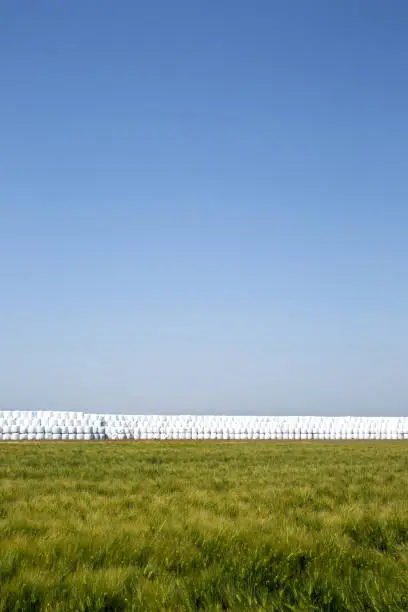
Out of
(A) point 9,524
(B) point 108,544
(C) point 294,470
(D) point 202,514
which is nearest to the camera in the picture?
(B) point 108,544

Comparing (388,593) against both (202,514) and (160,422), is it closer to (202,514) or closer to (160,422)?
(202,514)

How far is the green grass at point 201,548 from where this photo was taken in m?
4.52

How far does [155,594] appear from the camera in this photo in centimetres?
453

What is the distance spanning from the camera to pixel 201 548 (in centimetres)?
615

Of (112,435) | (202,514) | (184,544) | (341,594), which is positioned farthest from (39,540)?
(112,435)

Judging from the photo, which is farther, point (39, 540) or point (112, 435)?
point (112, 435)

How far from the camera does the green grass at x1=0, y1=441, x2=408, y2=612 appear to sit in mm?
4516

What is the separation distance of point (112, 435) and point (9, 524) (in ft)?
120

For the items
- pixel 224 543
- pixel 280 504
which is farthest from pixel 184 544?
pixel 280 504

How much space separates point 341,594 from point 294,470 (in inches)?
458

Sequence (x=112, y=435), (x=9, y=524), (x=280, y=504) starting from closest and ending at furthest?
(x=9, y=524) → (x=280, y=504) → (x=112, y=435)

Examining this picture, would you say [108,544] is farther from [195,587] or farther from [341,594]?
[341,594]

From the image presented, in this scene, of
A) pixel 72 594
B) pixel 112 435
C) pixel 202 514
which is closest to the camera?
pixel 72 594

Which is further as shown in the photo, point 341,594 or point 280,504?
point 280,504
